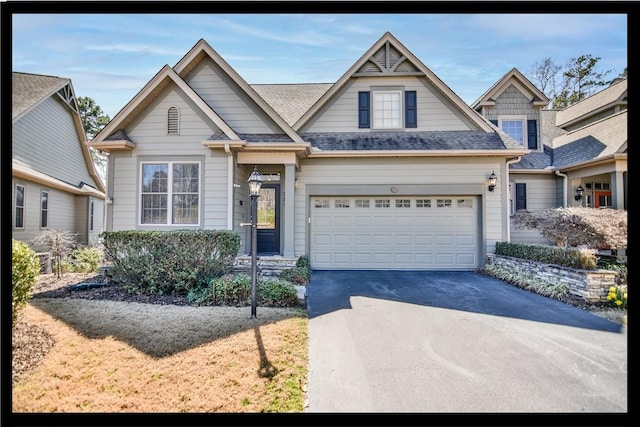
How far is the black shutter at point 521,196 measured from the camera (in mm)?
10938

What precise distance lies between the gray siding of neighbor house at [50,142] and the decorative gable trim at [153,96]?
398 cm

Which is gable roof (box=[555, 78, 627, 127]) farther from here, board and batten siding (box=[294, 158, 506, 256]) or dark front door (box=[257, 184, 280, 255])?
dark front door (box=[257, 184, 280, 255])

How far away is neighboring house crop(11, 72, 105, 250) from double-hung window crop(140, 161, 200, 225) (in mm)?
4208

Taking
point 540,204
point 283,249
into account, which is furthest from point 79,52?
point 540,204

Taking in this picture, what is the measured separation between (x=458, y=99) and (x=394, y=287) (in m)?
6.30

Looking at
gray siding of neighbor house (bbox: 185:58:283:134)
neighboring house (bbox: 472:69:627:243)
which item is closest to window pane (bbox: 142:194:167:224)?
gray siding of neighbor house (bbox: 185:58:283:134)

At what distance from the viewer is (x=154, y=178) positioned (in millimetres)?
7824

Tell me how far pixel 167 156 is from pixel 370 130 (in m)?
5.97

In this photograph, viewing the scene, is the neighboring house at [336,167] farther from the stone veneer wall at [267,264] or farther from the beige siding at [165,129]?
the stone veneer wall at [267,264]

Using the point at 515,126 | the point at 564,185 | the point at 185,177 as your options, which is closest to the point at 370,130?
the point at 185,177

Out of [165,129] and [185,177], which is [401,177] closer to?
[185,177]

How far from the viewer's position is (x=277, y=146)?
7.98 m

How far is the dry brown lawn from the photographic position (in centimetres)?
277
